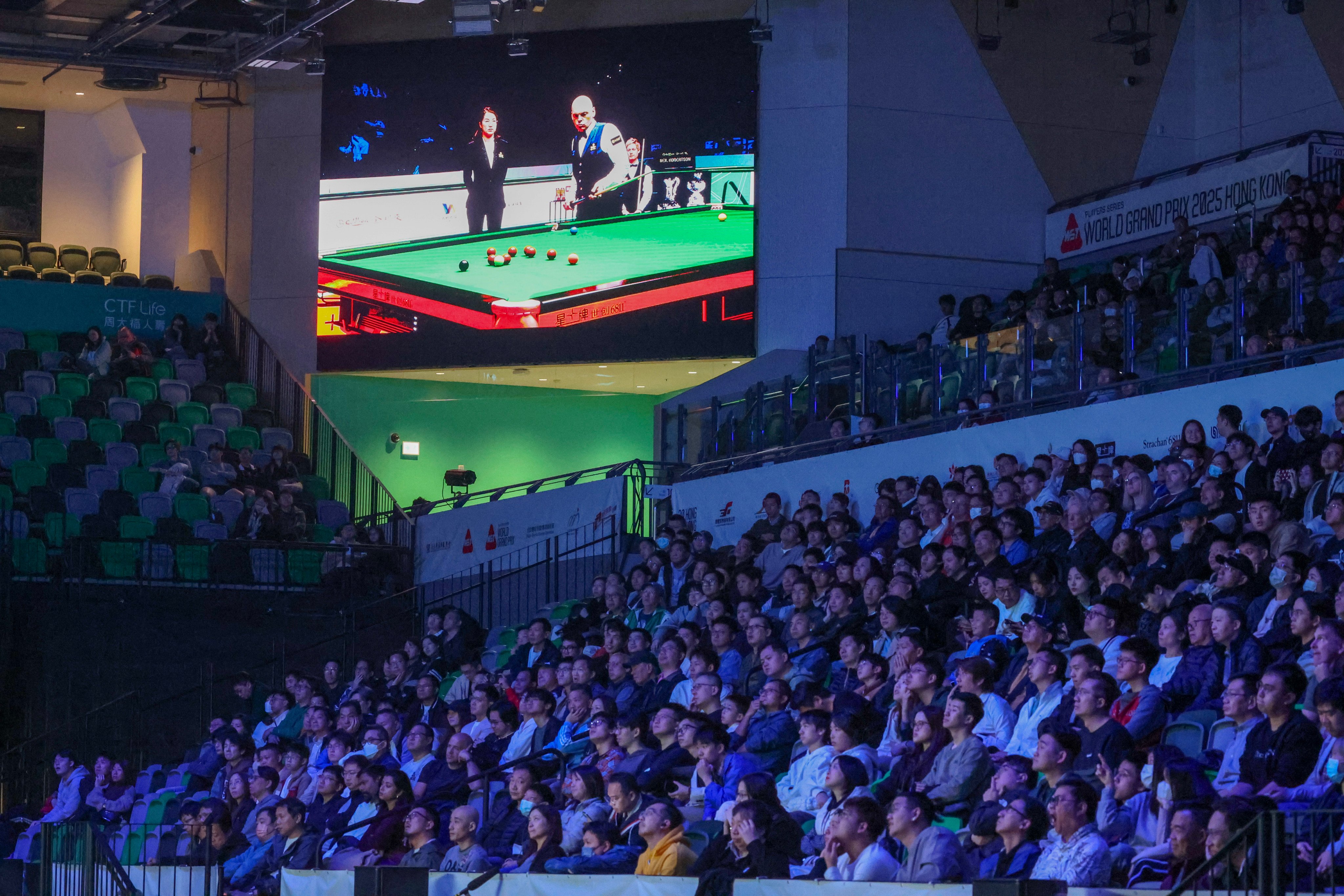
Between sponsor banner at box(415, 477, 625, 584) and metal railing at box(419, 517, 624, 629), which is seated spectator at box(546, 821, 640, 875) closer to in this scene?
metal railing at box(419, 517, 624, 629)

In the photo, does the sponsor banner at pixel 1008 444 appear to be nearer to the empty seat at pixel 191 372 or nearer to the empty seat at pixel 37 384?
the empty seat at pixel 191 372

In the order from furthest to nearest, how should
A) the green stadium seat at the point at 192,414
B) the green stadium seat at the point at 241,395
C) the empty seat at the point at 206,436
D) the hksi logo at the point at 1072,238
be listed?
the green stadium seat at the point at 241,395 → the green stadium seat at the point at 192,414 → the empty seat at the point at 206,436 → the hksi logo at the point at 1072,238

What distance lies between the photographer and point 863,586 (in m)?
10.6

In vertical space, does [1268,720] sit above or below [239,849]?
above

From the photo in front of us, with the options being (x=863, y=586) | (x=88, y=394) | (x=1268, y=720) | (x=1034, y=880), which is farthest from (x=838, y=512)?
(x=88, y=394)

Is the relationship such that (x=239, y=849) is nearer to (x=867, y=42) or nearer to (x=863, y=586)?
(x=863, y=586)

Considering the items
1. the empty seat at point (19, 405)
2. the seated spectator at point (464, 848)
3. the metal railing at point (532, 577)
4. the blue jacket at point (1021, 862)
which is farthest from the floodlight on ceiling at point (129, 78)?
the blue jacket at point (1021, 862)

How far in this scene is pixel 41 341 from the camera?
2094 centimetres

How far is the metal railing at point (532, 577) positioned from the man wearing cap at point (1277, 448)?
7426 mm

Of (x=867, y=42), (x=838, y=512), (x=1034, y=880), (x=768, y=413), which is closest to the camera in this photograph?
(x=1034, y=880)

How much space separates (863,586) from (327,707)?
463 cm

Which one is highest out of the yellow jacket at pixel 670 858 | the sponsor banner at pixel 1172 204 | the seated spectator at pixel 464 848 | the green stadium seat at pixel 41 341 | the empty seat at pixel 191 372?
the sponsor banner at pixel 1172 204

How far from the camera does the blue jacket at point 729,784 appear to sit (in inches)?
337

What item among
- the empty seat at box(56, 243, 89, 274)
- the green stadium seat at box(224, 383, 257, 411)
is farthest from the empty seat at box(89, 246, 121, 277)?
the green stadium seat at box(224, 383, 257, 411)
